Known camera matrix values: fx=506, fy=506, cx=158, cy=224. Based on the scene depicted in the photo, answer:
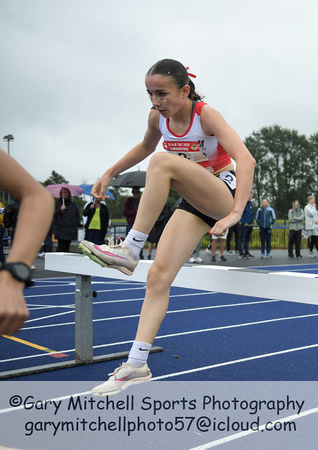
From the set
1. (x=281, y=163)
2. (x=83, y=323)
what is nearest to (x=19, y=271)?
(x=83, y=323)

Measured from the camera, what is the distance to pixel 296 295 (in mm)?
2414

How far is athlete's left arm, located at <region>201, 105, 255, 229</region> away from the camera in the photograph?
7.63 ft

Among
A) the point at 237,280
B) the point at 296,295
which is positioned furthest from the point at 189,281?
the point at 296,295

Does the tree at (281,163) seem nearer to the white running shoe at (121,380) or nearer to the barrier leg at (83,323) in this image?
the barrier leg at (83,323)

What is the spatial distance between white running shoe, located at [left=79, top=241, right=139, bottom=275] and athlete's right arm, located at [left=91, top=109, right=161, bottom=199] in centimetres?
48

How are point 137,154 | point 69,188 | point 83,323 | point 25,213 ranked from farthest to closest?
point 69,188, point 83,323, point 137,154, point 25,213

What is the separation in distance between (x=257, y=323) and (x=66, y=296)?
320 centimetres

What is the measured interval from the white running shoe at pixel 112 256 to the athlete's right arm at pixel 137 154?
48cm

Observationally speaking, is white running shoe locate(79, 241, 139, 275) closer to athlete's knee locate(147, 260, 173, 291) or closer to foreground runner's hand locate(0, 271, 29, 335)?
athlete's knee locate(147, 260, 173, 291)

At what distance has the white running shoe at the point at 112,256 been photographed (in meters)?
2.61

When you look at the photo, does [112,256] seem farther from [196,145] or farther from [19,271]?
[19,271]

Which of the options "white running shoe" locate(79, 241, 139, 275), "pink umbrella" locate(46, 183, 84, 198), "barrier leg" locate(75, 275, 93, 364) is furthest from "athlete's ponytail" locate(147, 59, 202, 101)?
"pink umbrella" locate(46, 183, 84, 198)

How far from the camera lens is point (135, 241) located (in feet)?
8.69

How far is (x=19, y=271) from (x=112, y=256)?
63.5 inches
